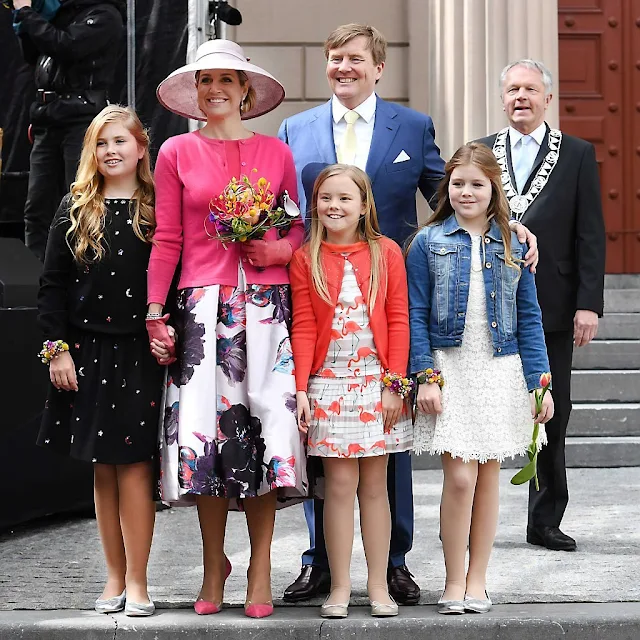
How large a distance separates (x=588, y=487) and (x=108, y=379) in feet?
11.5

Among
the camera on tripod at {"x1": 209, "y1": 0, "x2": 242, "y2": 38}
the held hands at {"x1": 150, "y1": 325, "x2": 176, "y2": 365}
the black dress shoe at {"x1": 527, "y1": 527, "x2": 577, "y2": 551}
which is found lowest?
the black dress shoe at {"x1": 527, "y1": 527, "x2": 577, "y2": 551}

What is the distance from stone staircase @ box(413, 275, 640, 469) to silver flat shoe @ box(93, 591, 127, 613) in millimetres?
3460

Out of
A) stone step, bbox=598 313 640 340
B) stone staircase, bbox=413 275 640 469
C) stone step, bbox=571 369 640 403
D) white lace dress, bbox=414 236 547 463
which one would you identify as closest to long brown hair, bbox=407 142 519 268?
white lace dress, bbox=414 236 547 463

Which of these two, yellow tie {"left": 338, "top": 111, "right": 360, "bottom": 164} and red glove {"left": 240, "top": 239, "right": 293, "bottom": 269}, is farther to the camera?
yellow tie {"left": 338, "top": 111, "right": 360, "bottom": 164}

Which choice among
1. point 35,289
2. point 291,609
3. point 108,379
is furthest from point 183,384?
point 35,289

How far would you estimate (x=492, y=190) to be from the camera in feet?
14.5

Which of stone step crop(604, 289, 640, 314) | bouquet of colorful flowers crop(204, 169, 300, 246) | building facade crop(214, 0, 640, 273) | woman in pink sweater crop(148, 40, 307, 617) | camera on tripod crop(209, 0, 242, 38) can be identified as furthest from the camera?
building facade crop(214, 0, 640, 273)

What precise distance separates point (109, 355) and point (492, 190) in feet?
4.76

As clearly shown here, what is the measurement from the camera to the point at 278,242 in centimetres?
422

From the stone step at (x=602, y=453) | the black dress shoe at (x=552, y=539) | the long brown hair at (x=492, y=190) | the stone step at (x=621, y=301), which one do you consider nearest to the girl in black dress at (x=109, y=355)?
the long brown hair at (x=492, y=190)

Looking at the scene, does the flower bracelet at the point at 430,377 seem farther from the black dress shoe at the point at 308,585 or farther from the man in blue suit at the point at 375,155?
the black dress shoe at the point at 308,585

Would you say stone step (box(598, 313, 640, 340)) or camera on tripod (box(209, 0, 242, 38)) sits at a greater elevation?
camera on tripod (box(209, 0, 242, 38))

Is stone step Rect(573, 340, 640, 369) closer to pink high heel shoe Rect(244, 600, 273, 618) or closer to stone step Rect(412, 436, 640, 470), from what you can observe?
stone step Rect(412, 436, 640, 470)

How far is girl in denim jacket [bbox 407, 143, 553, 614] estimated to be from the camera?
4254 millimetres
